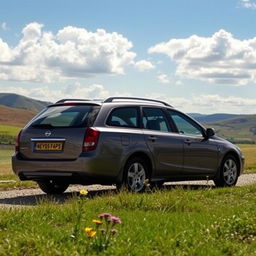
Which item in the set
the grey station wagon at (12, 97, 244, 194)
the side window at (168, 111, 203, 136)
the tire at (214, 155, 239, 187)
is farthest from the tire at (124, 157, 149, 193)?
the tire at (214, 155, 239, 187)

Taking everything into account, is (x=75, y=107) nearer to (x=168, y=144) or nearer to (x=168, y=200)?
(x=168, y=144)

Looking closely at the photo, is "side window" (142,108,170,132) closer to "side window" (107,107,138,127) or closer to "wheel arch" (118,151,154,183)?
"side window" (107,107,138,127)

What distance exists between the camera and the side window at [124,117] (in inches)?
414

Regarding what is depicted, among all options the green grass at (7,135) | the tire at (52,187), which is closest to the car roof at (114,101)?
the tire at (52,187)

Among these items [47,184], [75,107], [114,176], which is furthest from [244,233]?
[47,184]

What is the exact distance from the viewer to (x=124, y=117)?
1081 cm

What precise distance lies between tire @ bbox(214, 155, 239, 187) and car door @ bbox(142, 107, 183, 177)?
1386 millimetres

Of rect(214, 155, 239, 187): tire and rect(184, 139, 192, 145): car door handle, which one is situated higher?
rect(184, 139, 192, 145): car door handle

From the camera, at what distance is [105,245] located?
16.3 feet

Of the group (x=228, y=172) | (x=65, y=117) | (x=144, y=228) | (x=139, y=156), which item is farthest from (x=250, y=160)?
(x=144, y=228)

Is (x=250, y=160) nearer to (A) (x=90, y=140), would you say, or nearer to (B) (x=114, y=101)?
(B) (x=114, y=101)

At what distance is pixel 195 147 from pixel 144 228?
21.1 feet

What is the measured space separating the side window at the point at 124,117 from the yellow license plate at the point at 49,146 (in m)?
0.98

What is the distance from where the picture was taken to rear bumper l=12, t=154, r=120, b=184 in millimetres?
9898
